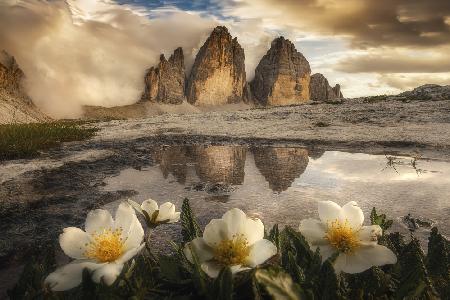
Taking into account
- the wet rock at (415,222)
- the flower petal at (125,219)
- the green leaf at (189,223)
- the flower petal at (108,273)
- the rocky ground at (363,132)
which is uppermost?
the flower petal at (125,219)

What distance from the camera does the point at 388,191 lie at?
261 inches

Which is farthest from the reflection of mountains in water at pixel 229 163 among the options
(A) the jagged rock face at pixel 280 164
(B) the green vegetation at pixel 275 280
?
(B) the green vegetation at pixel 275 280

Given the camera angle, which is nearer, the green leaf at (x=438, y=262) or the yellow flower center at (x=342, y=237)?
the yellow flower center at (x=342, y=237)

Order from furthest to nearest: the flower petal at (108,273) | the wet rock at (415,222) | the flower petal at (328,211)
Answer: the wet rock at (415,222) → the flower petal at (328,211) → the flower petal at (108,273)

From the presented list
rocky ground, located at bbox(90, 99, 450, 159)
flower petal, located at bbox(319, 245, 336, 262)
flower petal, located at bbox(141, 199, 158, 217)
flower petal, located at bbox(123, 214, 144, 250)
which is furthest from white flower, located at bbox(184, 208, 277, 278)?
rocky ground, located at bbox(90, 99, 450, 159)

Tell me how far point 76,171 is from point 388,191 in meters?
5.65

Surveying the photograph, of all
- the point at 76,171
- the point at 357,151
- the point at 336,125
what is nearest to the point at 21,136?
the point at 76,171

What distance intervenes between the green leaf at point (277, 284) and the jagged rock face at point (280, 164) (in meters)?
5.11

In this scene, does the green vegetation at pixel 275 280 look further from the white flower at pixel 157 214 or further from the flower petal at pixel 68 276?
the white flower at pixel 157 214

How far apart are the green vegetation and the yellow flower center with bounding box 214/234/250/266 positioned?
0.21 ft

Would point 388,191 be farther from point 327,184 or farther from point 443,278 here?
point 443,278

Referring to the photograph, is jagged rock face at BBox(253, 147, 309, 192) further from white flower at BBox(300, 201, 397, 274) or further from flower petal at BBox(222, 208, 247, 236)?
flower petal at BBox(222, 208, 247, 236)

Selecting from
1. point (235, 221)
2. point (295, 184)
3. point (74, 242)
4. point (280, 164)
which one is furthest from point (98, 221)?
point (280, 164)

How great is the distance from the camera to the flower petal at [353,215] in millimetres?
1871
